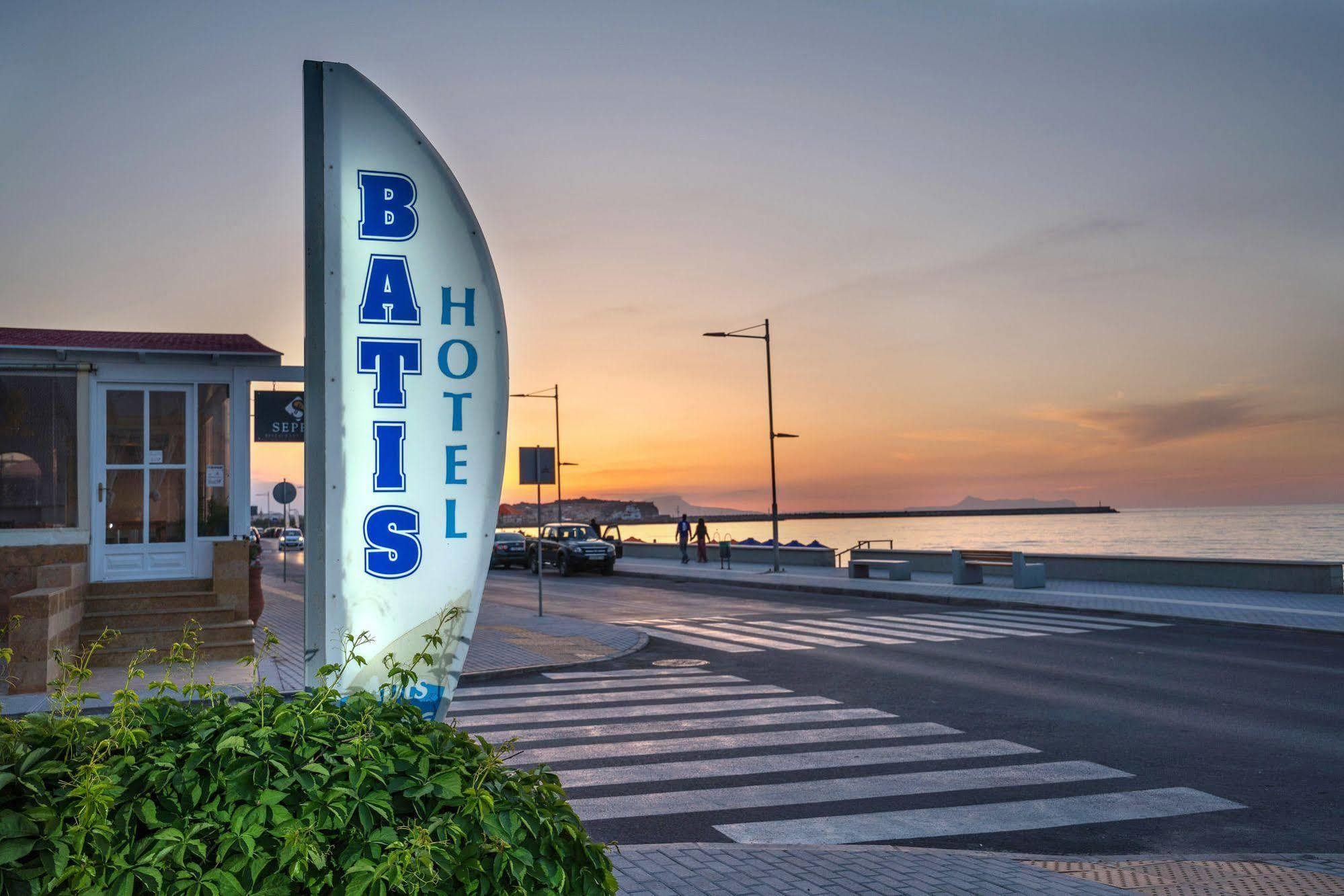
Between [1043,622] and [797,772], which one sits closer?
[797,772]

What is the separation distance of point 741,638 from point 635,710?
266 inches

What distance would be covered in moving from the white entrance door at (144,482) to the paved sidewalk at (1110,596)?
15929 millimetres

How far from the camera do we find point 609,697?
12.1 m

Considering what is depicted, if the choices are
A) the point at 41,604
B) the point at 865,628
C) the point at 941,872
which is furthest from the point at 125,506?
the point at 941,872

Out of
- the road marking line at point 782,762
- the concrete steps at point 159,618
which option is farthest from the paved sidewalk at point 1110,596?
the concrete steps at point 159,618

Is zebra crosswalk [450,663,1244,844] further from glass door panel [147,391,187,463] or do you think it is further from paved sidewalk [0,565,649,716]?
glass door panel [147,391,187,463]

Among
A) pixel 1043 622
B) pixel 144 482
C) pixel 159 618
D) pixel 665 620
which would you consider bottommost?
pixel 665 620

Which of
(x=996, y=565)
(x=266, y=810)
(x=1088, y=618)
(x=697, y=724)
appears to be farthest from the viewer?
(x=996, y=565)

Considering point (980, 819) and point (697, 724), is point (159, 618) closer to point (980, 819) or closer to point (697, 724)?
point (697, 724)

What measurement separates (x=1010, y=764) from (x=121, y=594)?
39.8 feet

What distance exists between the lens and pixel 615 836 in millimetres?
6668

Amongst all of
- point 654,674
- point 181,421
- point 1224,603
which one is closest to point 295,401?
point 181,421

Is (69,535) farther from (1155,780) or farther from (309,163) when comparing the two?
(1155,780)

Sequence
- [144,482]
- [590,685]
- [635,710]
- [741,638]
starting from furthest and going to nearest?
[741,638] → [144,482] → [590,685] → [635,710]
